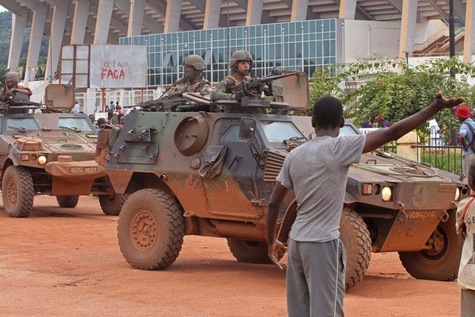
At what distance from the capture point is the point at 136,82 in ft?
145

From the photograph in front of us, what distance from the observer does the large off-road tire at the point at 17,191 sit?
770 inches

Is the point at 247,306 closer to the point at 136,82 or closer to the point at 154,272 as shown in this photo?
the point at 154,272

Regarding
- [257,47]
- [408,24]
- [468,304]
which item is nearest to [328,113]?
[468,304]

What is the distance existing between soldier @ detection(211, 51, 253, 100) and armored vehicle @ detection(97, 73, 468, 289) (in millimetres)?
215

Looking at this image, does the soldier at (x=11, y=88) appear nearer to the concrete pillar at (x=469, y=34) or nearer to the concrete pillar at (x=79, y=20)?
the concrete pillar at (x=469, y=34)

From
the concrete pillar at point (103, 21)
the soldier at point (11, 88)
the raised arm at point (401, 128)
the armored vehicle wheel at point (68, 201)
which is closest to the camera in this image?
the raised arm at point (401, 128)

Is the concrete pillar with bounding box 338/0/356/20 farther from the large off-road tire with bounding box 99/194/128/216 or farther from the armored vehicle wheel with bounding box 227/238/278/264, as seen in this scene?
the armored vehicle wheel with bounding box 227/238/278/264

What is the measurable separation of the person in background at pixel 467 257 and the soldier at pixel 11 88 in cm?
1547

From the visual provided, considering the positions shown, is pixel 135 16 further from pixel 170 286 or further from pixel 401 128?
pixel 401 128

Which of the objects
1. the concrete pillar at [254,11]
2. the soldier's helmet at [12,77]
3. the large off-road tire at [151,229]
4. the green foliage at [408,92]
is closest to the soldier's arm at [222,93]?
Result: the large off-road tire at [151,229]

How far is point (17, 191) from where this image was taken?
19.6m

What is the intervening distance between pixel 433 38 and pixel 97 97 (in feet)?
56.8

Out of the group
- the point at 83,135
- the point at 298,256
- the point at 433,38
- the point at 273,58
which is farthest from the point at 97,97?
the point at 298,256

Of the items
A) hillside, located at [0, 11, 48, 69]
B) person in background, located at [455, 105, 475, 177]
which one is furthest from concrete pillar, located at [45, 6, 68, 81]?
person in background, located at [455, 105, 475, 177]
